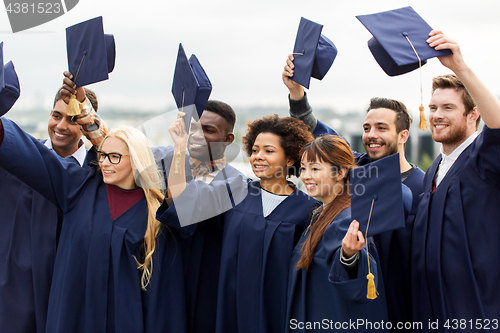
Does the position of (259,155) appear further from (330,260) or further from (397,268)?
(397,268)

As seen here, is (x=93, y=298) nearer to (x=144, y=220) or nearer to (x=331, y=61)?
(x=144, y=220)

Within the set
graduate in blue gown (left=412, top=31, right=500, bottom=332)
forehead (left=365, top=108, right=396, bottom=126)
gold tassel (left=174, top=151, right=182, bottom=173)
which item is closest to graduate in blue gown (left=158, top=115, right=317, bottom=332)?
gold tassel (left=174, top=151, right=182, bottom=173)

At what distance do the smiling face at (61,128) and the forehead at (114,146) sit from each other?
89 cm

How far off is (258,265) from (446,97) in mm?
1662

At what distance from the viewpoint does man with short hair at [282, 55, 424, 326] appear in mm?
2811

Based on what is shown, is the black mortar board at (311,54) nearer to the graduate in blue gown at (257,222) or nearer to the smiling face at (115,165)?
the graduate in blue gown at (257,222)

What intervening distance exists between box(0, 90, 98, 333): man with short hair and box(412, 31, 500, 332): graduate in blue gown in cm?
240

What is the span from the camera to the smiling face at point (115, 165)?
276 centimetres

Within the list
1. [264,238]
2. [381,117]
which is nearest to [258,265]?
[264,238]

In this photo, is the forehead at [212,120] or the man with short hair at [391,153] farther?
the forehead at [212,120]

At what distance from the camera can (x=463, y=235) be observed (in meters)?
2.47

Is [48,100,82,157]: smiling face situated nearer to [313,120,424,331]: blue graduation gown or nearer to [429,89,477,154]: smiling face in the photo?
[313,120,424,331]: blue graduation gown

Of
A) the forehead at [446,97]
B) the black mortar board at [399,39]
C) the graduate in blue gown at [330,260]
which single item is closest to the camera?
the graduate in blue gown at [330,260]

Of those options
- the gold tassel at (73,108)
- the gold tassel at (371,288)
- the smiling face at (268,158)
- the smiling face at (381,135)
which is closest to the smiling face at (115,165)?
the gold tassel at (73,108)
